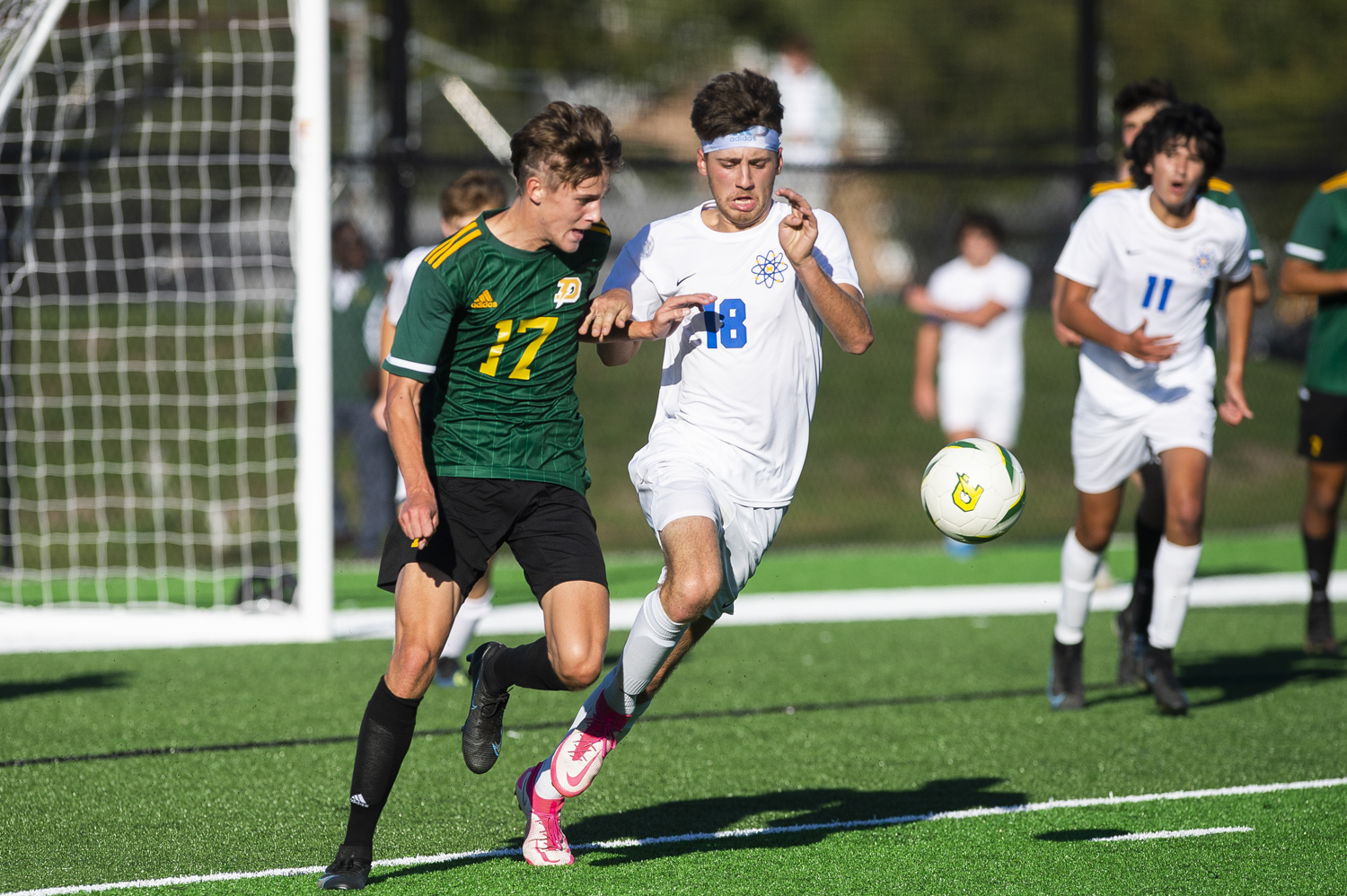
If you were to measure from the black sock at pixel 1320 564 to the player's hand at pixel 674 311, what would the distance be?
4.58 meters

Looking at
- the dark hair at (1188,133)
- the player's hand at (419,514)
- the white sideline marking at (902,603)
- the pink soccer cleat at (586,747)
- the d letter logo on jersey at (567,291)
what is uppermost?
the dark hair at (1188,133)

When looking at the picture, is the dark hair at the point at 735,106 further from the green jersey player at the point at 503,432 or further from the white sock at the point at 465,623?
the white sock at the point at 465,623

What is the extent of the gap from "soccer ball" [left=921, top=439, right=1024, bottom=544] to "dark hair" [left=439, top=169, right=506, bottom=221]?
255 cm

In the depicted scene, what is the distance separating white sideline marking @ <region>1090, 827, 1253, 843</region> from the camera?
14.2ft

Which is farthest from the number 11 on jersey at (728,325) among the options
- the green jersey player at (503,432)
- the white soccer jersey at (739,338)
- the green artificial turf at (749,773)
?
the green artificial turf at (749,773)

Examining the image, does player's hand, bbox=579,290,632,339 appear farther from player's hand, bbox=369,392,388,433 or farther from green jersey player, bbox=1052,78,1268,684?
green jersey player, bbox=1052,78,1268,684

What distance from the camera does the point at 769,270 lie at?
14.0 ft

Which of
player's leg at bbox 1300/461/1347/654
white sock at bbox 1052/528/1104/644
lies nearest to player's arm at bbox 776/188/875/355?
white sock at bbox 1052/528/1104/644

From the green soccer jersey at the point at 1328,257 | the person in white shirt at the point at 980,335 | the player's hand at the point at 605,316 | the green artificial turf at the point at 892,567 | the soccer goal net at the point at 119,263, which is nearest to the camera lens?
the player's hand at the point at 605,316

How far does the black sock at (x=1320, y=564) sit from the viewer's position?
Answer: 729 cm

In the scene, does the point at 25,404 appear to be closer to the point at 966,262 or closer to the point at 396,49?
the point at 396,49

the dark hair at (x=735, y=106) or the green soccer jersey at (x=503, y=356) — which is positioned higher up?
the dark hair at (x=735, y=106)

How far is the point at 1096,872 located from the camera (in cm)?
399

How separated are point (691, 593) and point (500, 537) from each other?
543 mm
